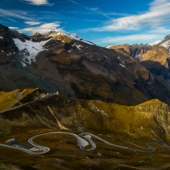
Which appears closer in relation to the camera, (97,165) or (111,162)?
(97,165)

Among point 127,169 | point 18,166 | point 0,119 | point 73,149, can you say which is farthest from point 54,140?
point 18,166

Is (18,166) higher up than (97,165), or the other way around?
(18,166)

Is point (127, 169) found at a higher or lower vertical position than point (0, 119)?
lower

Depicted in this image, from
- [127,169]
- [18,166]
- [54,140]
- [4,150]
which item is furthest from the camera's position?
[54,140]

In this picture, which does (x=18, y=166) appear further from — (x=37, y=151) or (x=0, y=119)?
(x=0, y=119)

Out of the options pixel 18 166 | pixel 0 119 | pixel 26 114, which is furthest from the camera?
pixel 26 114

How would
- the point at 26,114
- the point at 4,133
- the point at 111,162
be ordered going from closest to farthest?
1. the point at 111,162
2. the point at 4,133
3. the point at 26,114

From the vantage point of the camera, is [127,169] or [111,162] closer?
[127,169]

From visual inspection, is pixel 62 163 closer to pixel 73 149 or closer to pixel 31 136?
pixel 73 149

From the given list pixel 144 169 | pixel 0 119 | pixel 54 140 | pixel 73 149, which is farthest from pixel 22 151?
pixel 0 119
